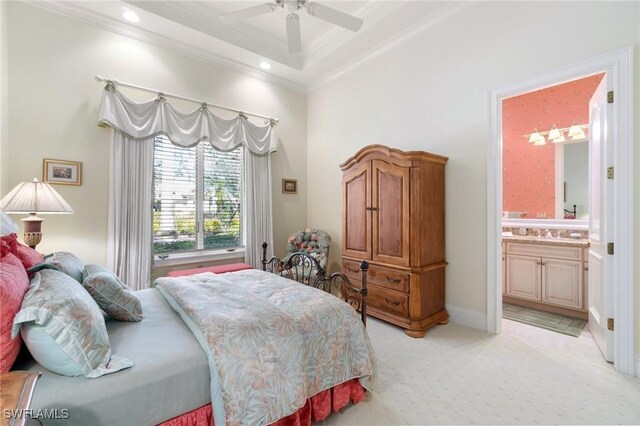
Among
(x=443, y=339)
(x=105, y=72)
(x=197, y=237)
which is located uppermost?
(x=105, y=72)

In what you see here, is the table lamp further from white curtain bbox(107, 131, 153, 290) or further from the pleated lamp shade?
white curtain bbox(107, 131, 153, 290)

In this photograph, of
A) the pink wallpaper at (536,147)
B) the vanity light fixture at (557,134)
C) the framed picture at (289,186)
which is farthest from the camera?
the framed picture at (289,186)

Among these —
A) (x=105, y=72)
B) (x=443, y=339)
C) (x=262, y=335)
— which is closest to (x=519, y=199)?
(x=443, y=339)

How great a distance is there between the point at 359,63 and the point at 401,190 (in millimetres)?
2305

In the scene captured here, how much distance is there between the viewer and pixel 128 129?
3.29 m

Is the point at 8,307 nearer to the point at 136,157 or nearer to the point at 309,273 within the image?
the point at 309,273

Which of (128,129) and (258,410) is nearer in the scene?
(258,410)

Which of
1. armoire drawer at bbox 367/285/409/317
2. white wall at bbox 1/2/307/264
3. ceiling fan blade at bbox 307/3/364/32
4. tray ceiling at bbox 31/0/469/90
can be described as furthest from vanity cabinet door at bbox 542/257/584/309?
white wall at bbox 1/2/307/264

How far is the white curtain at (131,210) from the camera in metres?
3.26

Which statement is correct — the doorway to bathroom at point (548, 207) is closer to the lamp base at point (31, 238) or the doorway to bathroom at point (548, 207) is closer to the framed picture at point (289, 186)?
the framed picture at point (289, 186)

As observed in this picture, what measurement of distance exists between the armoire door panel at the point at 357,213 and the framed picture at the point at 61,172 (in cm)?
301

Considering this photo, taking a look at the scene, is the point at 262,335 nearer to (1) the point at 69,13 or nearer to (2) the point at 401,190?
(2) the point at 401,190

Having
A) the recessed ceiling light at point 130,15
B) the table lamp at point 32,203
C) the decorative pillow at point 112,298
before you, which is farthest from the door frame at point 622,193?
the table lamp at point 32,203

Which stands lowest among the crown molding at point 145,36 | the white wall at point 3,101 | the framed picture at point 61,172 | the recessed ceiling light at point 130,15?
the framed picture at point 61,172
